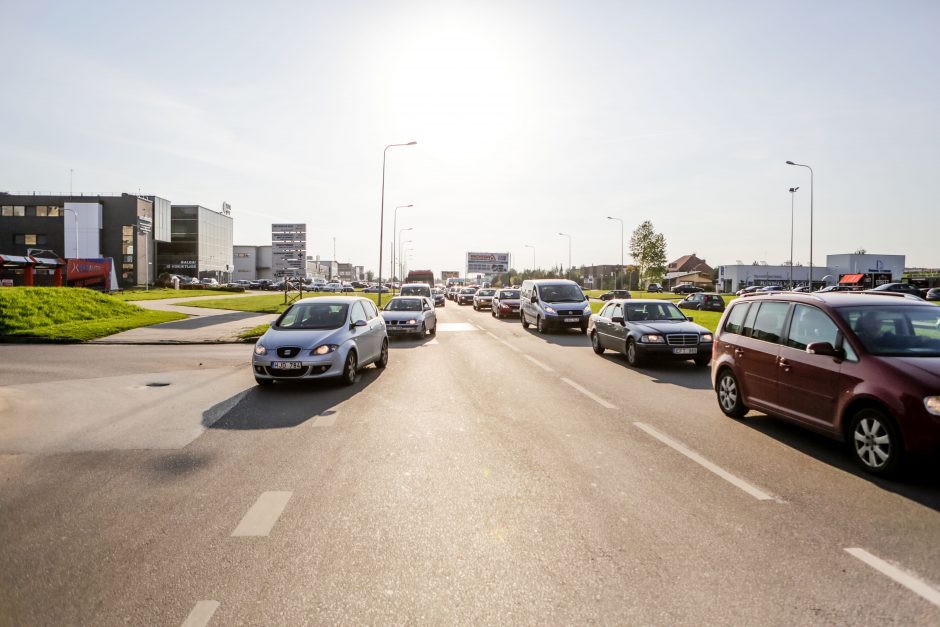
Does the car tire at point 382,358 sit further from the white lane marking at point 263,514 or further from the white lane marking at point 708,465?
the white lane marking at point 263,514

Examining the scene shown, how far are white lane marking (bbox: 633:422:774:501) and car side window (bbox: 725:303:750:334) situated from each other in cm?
189

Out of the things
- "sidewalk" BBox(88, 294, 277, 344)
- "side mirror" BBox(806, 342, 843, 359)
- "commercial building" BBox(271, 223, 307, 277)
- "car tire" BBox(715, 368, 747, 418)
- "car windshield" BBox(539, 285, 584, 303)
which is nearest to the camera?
"side mirror" BBox(806, 342, 843, 359)

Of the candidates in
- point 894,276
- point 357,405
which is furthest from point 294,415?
point 894,276

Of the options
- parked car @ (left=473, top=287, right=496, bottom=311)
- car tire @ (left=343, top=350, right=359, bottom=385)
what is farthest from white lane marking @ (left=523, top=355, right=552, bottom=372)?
parked car @ (left=473, top=287, right=496, bottom=311)

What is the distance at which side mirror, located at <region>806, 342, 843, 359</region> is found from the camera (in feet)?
18.5

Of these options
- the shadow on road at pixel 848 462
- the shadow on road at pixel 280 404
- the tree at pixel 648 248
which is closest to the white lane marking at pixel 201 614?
the shadow on road at pixel 280 404

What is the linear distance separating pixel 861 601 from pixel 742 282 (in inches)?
3887

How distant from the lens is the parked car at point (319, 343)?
31.7 ft

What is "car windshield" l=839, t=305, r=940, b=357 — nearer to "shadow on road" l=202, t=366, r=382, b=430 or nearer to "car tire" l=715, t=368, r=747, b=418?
"car tire" l=715, t=368, r=747, b=418

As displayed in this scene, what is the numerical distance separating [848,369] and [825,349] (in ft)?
0.96

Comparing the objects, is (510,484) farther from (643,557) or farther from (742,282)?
(742,282)

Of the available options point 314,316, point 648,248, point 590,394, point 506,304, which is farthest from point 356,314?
point 648,248

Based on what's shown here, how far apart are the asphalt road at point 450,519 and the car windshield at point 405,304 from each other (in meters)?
12.6

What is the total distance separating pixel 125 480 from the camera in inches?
200
